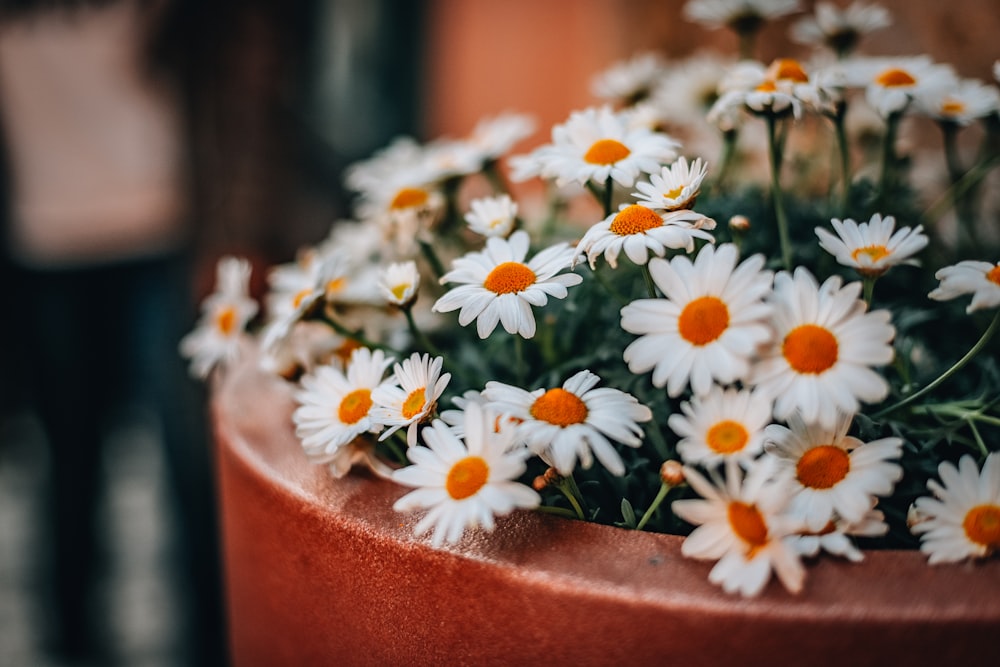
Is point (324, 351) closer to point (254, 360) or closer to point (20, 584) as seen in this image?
point (254, 360)

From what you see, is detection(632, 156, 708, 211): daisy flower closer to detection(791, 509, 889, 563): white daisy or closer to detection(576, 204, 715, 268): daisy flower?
detection(576, 204, 715, 268): daisy flower

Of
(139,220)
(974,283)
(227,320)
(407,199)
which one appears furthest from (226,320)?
(139,220)

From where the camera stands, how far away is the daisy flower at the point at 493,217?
49 cm

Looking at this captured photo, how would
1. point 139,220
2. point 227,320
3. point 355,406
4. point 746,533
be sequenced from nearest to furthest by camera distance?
point 746,533, point 355,406, point 227,320, point 139,220

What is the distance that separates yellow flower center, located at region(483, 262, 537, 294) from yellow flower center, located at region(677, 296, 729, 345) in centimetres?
9

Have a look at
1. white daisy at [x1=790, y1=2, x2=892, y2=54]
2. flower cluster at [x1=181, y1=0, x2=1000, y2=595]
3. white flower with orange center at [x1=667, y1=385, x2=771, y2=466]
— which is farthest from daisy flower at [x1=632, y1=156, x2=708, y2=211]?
white daisy at [x1=790, y1=2, x2=892, y2=54]

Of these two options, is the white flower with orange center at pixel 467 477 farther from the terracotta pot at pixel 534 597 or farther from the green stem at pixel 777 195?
the green stem at pixel 777 195

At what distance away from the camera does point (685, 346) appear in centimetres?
36

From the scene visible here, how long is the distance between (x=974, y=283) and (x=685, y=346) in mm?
150

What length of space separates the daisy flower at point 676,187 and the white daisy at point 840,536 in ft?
0.57

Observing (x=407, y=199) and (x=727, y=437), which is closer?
(x=727, y=437)

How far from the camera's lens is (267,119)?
4.00 feet

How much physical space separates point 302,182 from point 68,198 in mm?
357

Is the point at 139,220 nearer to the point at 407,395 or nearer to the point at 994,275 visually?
the point at 407,395
